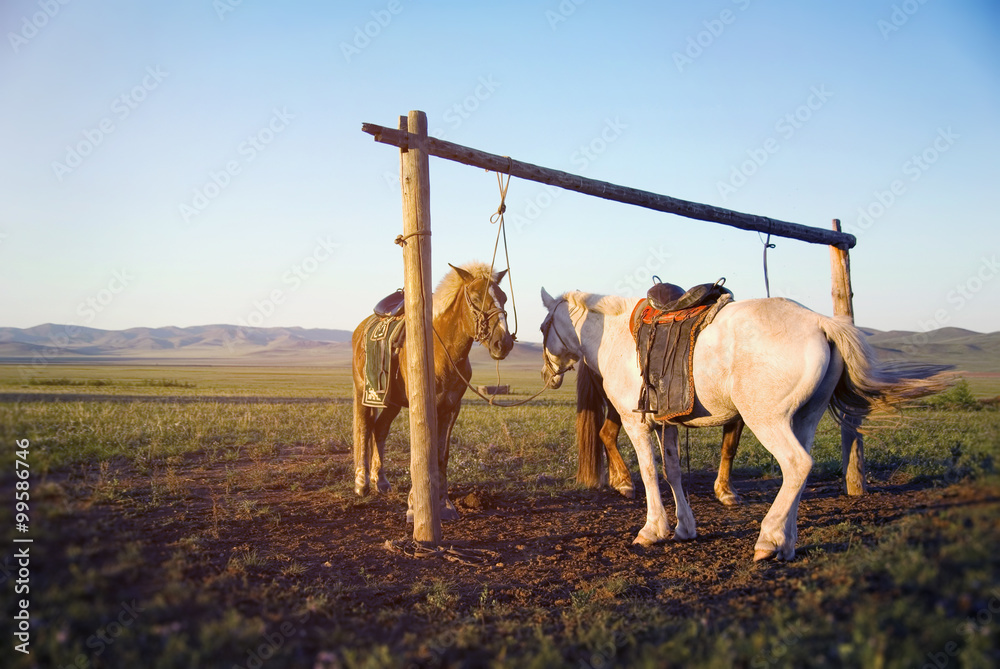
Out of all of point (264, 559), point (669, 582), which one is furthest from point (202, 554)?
point (669, 582)

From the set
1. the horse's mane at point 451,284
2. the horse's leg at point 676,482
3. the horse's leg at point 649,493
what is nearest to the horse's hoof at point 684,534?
the horse's leg at point 676,482

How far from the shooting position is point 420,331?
5633 mm

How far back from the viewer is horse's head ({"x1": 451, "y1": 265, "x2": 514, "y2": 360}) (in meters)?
6.22

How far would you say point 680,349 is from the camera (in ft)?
18.4

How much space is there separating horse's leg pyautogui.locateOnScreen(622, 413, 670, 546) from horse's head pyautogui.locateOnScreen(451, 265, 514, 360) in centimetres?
154

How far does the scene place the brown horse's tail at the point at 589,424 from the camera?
24.5 ft

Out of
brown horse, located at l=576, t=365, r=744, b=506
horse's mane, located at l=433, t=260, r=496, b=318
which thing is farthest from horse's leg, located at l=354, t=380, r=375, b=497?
brown horse, located at l=576, t=365, r=744, b=506

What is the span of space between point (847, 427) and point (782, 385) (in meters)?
1.00

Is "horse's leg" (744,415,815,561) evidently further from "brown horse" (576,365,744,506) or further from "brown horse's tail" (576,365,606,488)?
"brown horse's tail" (576,365,606,488)

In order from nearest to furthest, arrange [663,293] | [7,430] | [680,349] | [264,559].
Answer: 1. [7,430]
2. [264,559]
3. [680,349]
4. [663,293]

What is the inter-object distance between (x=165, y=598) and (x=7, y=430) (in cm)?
137

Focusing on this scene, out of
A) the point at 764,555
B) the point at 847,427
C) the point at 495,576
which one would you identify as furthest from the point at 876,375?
the point at 495,576

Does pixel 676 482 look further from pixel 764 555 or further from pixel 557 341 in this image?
pixel 557 341

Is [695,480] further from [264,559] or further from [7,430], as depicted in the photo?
[7,430]
